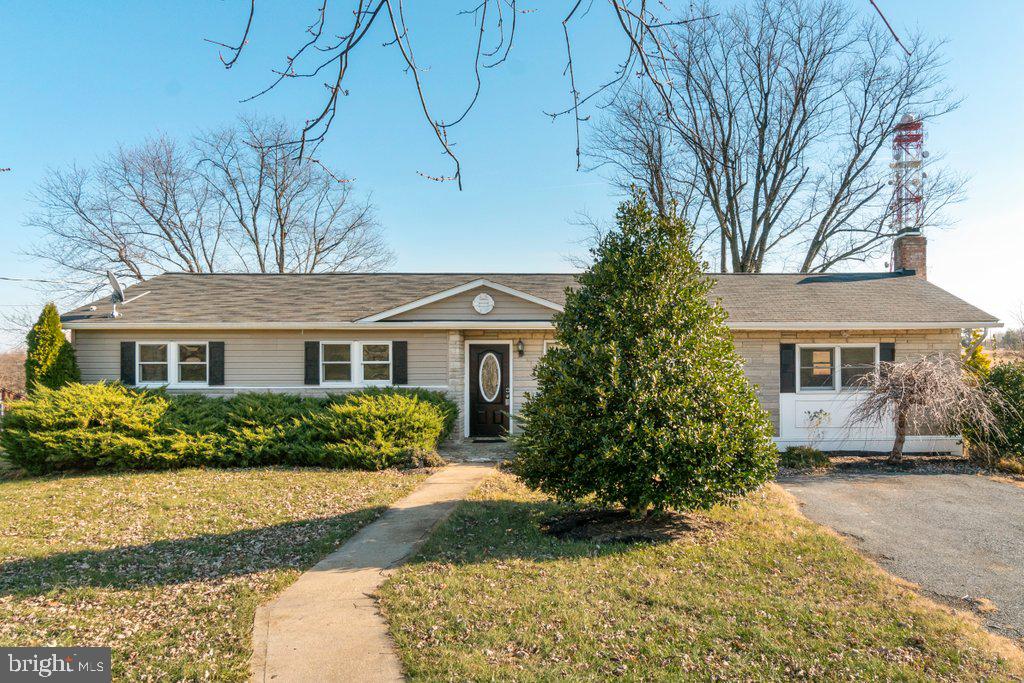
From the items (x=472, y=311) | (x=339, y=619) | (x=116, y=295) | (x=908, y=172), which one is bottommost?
(x=339, y=619)

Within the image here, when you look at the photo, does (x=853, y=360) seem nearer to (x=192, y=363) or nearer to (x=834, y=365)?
(x=834, y=365)

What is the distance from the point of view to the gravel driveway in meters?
4.96

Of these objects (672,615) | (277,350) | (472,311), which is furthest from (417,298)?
(672,615)

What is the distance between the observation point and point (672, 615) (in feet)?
14.0

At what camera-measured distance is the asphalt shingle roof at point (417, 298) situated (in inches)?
485

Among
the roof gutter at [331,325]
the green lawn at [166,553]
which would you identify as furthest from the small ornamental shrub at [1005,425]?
the green lawn at [166,553]

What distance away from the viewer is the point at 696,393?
5871 mm

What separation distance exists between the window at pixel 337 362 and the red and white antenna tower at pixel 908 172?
70.9 feet

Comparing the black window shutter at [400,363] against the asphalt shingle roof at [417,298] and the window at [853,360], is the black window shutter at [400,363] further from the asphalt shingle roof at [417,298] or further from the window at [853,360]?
the window at [853,360]

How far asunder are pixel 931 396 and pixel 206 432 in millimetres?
13076

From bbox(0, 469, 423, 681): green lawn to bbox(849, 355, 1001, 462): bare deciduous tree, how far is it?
28.2 ft

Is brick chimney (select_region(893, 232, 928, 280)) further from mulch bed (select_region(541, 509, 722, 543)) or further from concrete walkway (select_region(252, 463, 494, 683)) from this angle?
concrete walkway (select_region(252, 463, 494, 683))

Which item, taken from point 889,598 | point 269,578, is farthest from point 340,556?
point 889,598

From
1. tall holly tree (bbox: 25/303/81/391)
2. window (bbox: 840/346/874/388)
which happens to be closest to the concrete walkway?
tall holly tree (bbox: 25/303/81/391)
